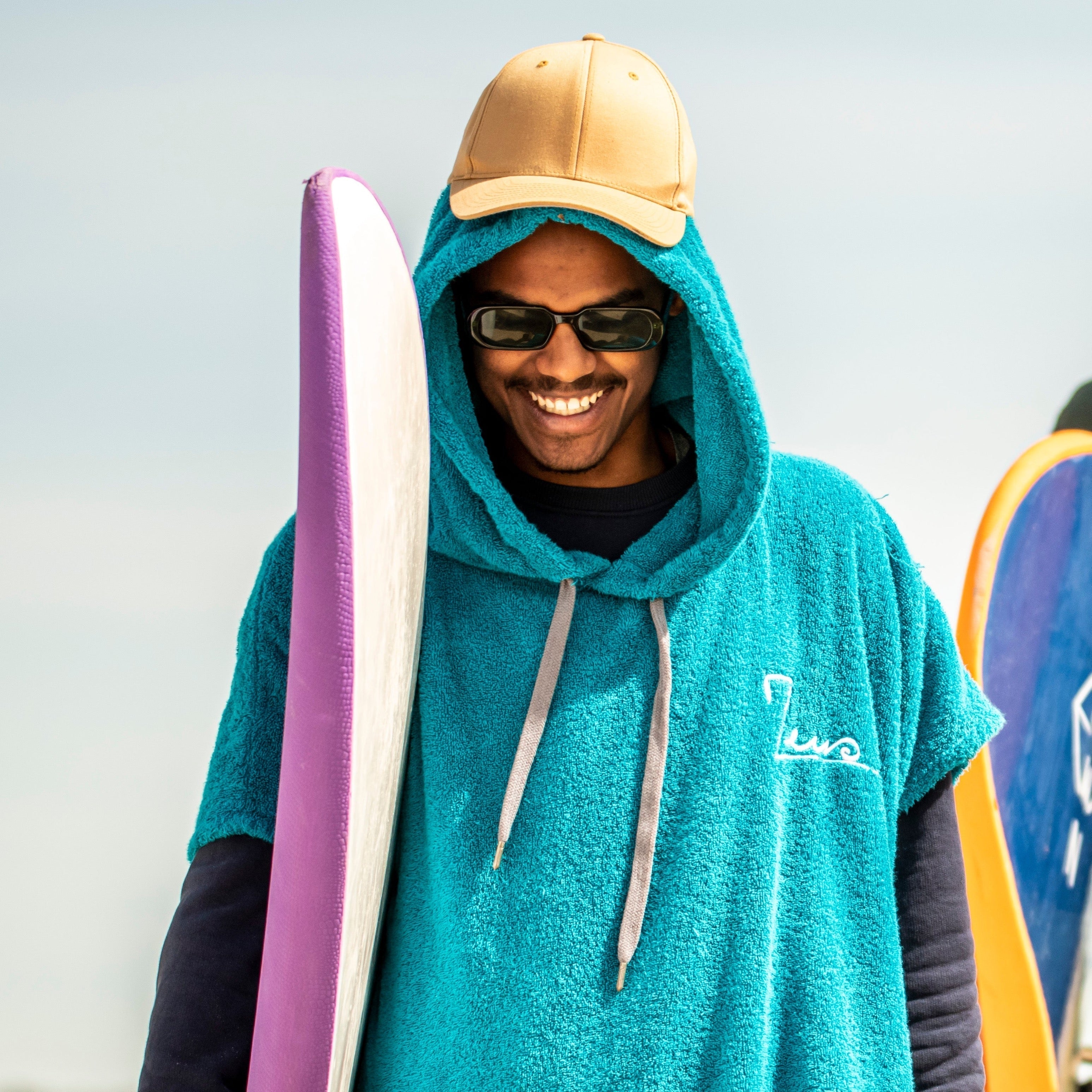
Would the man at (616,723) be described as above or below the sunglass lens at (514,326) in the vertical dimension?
below

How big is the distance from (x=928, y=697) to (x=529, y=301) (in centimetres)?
61

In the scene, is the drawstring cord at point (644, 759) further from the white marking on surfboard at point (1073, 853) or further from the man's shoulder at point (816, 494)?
the white marking on surfboard at point (1073, 853)

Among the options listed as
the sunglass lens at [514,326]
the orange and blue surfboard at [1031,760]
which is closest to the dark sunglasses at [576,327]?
the sunglass lens at [514,326]

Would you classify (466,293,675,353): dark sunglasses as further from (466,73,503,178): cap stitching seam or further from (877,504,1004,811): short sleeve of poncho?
(877,504,1004,811): short sleeve of poncho

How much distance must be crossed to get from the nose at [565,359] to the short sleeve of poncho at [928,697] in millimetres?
383

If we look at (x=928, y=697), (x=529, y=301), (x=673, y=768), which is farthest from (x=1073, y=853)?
(x=529, y=301)

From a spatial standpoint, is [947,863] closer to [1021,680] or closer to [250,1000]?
[250,1000]

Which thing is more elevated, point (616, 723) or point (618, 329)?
point (618, 329)

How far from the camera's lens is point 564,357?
4.00ft

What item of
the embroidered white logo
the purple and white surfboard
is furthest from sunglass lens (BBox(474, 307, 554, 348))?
the embroidered white logo

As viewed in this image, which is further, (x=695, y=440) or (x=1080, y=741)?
(x=1080, y=741)

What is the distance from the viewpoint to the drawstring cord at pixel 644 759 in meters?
1.09

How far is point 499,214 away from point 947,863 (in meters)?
0.85

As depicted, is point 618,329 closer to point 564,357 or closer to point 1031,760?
point 564,357
